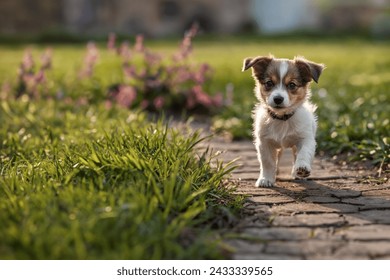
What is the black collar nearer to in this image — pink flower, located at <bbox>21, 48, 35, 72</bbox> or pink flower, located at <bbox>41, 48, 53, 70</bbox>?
pink flower, located at <bbox>41, 48, 53, 70</bbox>

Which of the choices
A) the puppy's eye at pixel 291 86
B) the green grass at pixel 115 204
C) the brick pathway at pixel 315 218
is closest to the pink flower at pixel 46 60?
the green grass at pixel 115 204

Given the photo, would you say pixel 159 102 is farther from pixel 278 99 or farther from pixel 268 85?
pixel 278 99

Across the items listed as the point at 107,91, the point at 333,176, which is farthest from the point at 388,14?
the point at 333,176

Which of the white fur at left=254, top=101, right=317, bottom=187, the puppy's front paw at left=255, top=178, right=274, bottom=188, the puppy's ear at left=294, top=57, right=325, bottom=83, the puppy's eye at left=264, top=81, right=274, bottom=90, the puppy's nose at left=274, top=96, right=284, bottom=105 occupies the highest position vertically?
the puppy's ear at left=294, top=57, right=325, bottom=83

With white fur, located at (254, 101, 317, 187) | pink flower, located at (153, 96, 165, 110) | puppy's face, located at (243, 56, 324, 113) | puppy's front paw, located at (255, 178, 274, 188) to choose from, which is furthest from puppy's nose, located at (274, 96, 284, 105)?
pink flower, located at (153, 96, 165, 110)

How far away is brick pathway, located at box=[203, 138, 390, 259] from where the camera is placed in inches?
149

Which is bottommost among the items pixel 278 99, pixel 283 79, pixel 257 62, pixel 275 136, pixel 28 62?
pixel 275 136

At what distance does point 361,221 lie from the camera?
172 inches

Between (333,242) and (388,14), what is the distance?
34832mm

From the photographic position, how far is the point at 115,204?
4012mm

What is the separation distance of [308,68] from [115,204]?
2265 mm

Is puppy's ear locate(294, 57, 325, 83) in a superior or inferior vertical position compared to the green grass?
superior

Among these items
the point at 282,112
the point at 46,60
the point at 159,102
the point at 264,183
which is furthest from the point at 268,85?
the point at 46,60

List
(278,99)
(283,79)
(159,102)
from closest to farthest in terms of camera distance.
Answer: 1. (278,99)
2. (283,79)
3. (159,102)
